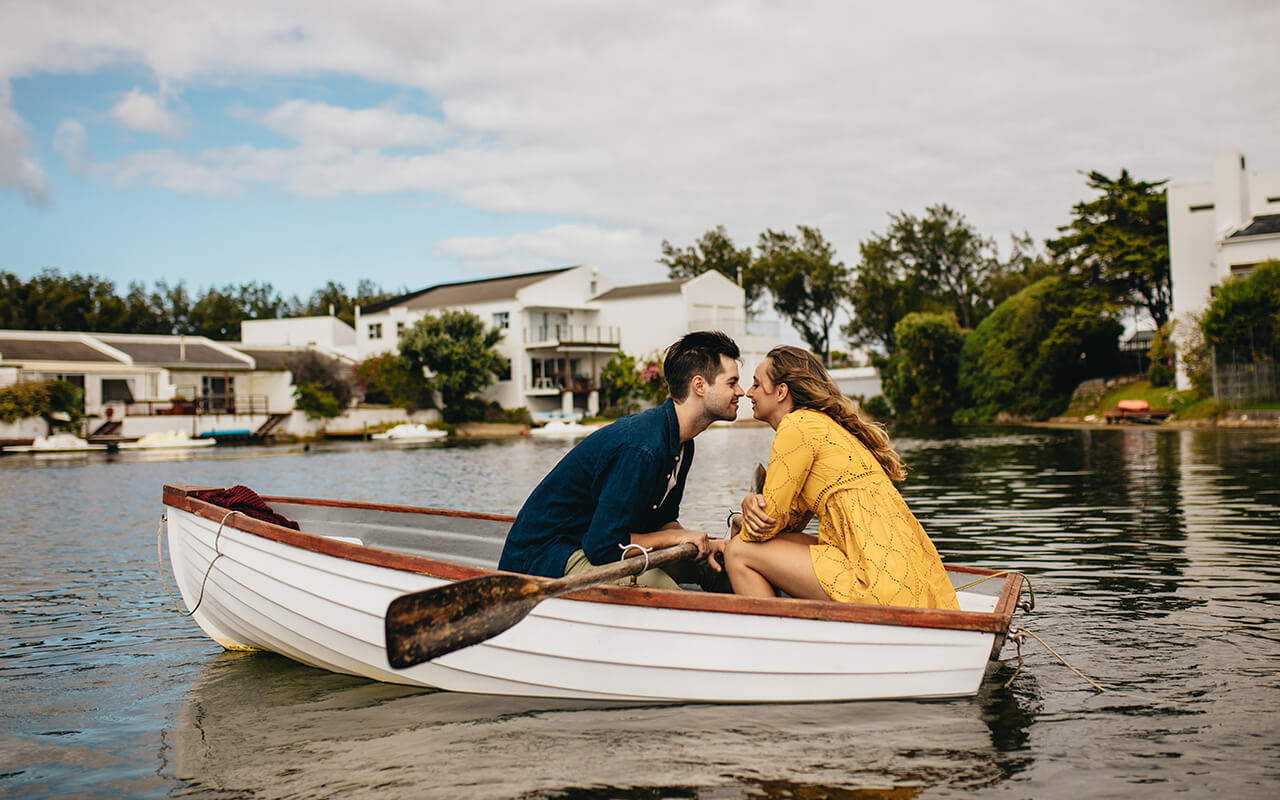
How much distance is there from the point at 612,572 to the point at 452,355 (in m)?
43.2

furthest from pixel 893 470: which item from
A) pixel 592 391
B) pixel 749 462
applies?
pixel 592 391

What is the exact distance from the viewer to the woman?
174 inches

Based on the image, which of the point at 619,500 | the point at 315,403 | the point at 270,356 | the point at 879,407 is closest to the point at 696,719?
the point at 619,500

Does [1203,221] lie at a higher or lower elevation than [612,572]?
higher

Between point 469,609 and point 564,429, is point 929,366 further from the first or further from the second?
point 469,609

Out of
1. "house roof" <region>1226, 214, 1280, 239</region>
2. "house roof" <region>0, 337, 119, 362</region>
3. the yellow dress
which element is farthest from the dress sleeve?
"house roof" <region>0, 337, 119, 362</region>

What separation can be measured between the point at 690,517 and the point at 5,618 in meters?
7.21

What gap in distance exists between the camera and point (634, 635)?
14.3 ft

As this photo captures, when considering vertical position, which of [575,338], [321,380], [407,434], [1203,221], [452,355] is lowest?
[407,434]

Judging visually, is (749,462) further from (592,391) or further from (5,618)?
(592,391)

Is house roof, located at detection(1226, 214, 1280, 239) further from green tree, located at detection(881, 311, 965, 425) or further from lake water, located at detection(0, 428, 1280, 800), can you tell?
lake water, located at detection(0, 428, 1280, 800)

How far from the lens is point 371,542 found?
7.18 metres

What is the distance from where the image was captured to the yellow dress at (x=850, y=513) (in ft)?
14.5

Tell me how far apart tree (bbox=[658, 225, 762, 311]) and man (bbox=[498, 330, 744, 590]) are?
59.0 meters
